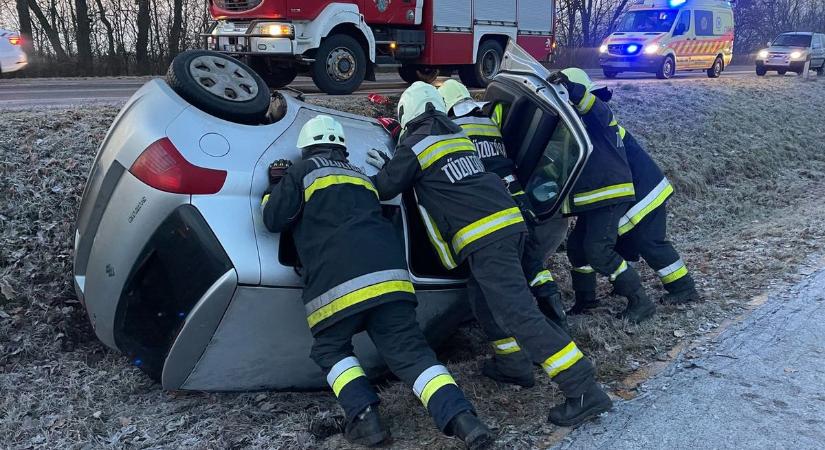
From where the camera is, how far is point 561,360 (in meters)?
2.99

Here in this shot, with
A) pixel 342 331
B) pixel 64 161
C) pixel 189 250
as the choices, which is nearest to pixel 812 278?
pixel 342 331

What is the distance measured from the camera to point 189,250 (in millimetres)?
2736

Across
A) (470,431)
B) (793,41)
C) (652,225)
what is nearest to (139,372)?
(470,431)

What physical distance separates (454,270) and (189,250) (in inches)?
53.6

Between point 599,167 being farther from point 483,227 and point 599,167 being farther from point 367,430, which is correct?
point 367,430

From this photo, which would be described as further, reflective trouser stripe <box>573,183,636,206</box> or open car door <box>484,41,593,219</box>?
reflective trouser stripe <box>573,183,636,206</box>

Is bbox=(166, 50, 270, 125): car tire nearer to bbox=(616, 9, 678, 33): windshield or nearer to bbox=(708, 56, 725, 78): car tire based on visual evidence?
bbox=(616, 9, 678, 33): windshield

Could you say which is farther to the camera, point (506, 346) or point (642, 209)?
point (642, 209)

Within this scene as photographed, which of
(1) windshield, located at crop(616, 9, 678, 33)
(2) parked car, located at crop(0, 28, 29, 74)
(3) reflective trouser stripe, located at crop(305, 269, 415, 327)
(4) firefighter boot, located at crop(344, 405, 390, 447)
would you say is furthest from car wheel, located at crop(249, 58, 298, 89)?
(1) windshield, located at crop(616, 9, 678, 33)

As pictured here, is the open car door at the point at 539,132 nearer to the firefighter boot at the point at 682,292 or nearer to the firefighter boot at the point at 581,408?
the firefighter boot at the point at 682,292

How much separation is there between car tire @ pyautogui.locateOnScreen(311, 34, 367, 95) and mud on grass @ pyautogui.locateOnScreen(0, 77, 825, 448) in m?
1.89

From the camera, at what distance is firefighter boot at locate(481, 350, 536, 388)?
10.9 feet

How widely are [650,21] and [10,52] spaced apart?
1521 centimetres

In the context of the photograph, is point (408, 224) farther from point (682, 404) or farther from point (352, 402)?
point (682, 404)
